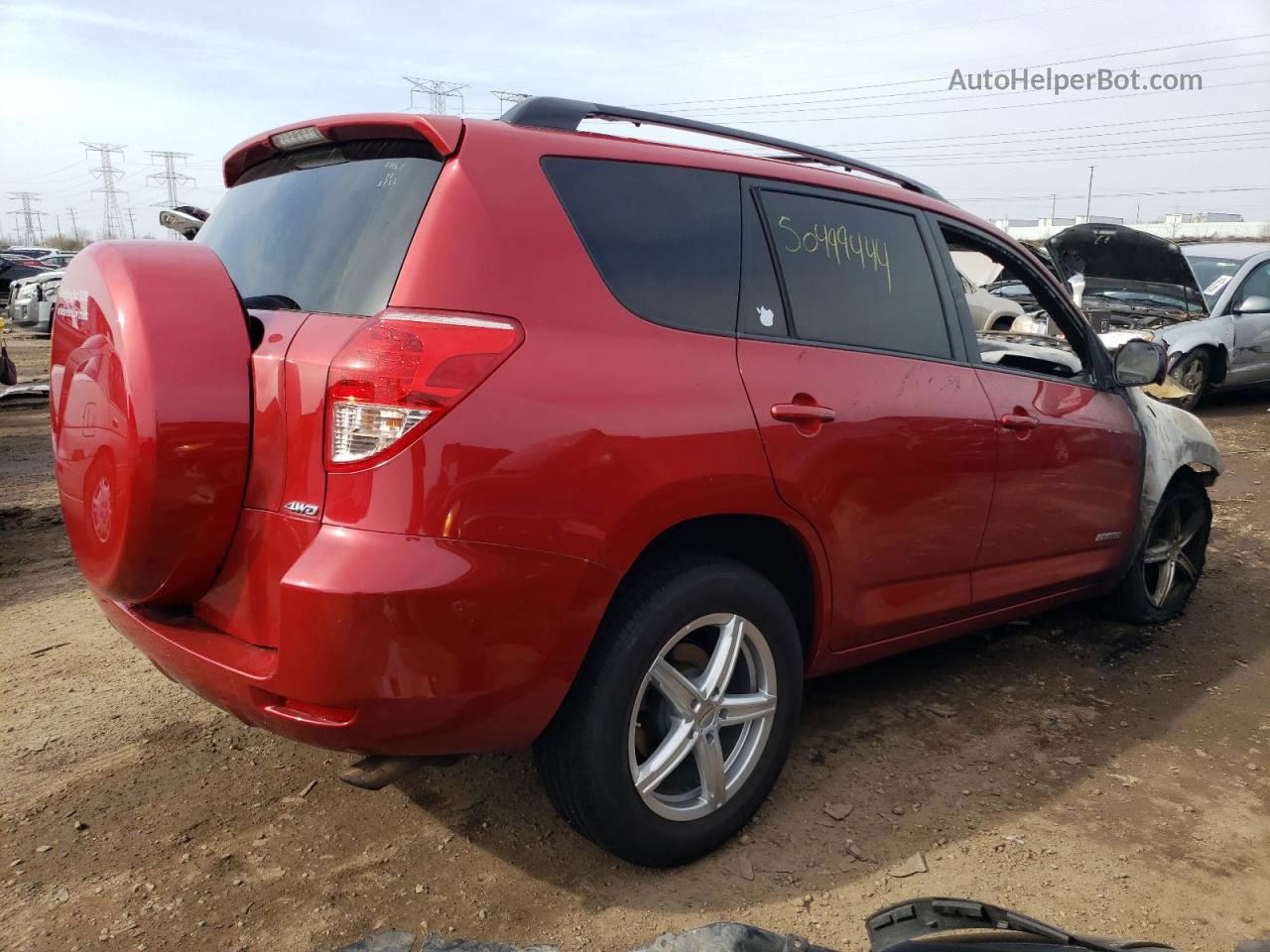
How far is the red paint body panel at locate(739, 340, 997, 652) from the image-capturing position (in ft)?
8.70

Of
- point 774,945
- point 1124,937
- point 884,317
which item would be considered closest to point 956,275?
point 884,317

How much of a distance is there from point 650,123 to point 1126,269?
9.01 meters

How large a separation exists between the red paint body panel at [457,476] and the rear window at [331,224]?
0.05m

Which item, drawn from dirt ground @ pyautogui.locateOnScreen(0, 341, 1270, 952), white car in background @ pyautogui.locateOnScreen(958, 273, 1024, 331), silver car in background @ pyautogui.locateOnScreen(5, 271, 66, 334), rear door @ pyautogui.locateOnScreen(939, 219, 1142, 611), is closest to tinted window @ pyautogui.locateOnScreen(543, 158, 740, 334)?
rear door @ pyautogui.locateOnScreen(939, 219, 1142, 611)

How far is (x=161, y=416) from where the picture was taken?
2.04m

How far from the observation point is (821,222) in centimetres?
296

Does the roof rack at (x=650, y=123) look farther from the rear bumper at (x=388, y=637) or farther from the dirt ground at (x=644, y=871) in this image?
the dirt ground at (x=644, y=871)

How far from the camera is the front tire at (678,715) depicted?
91.3 inches

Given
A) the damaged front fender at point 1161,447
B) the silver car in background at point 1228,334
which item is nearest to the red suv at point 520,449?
the damaged front fender at point 1161,447

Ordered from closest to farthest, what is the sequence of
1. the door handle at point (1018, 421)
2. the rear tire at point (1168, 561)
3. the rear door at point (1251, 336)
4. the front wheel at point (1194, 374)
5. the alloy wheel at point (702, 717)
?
1. the alloy wheel at point (702, 717)
2. the door handle at point (1018, 421)
3. the rear tire at point (1168, 561)
4. the front wheel at point (1194, 374)
5. the rear door at point (1251, 336)

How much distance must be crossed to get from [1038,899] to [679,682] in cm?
103

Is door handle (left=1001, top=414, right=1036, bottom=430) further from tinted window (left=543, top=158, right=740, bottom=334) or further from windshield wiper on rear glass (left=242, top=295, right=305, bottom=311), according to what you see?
windshield wiper on rear glass (left=242, top=295, right=305, bottom=311)

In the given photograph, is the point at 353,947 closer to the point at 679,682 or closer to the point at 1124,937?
the point at 679,682

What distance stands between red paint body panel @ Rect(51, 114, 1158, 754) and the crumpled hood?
841cm
